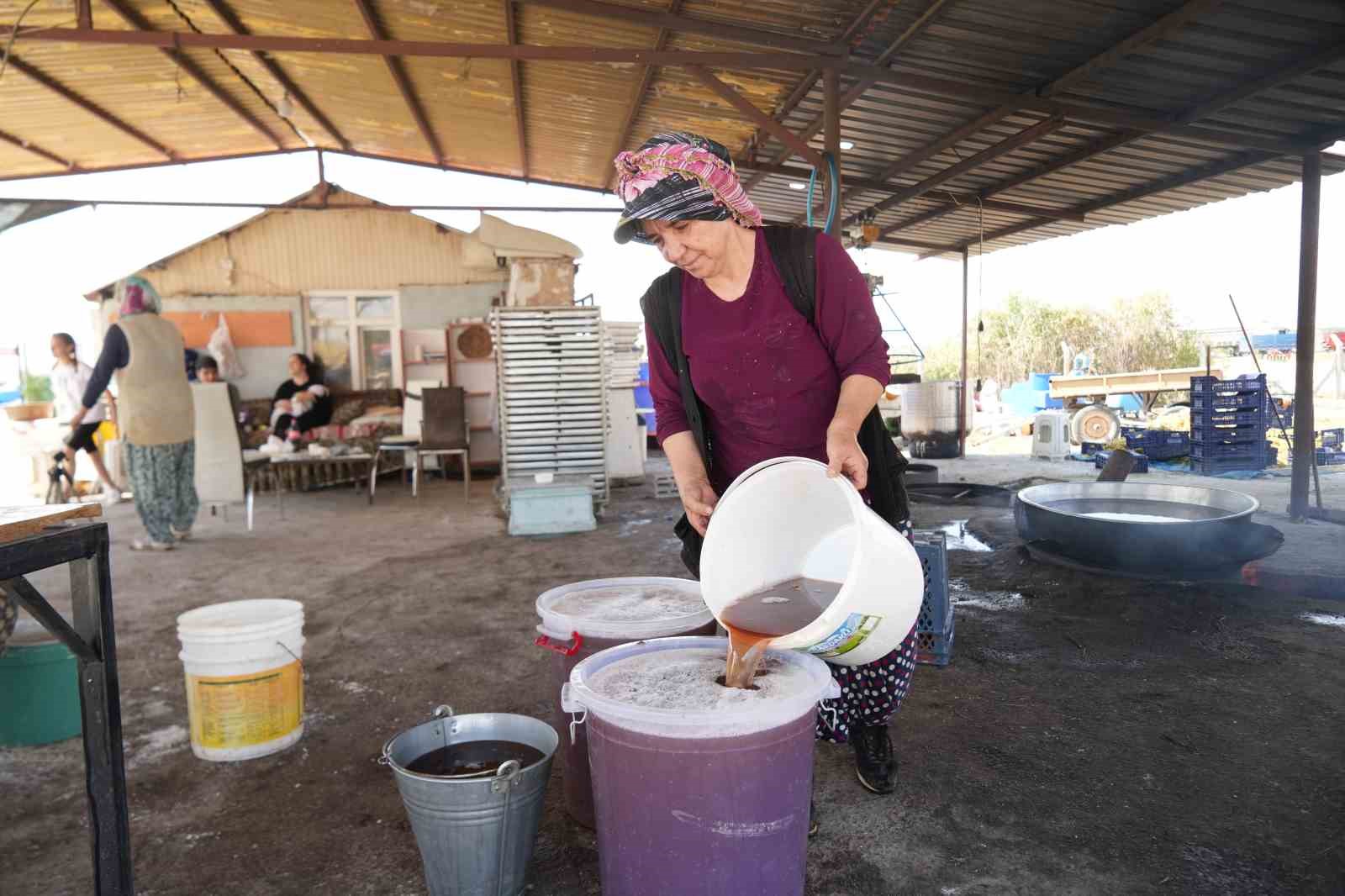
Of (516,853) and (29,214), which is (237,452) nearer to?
(29,214)

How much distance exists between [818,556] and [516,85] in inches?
264

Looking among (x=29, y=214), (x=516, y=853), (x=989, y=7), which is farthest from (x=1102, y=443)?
(x=29, y=214)

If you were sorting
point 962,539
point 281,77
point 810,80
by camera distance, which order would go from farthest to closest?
point 281,77 → point 810,80 → point 962,539

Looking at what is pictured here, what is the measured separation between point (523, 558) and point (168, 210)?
7.33 m

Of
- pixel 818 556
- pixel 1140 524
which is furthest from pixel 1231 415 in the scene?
pixel 818 556

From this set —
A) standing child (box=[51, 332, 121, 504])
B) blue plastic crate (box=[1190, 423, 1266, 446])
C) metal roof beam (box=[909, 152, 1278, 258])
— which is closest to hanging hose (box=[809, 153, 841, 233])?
metal roof beam (box=[909, 152, 1278, 258])

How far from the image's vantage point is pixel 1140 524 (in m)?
3.72

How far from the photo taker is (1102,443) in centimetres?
883

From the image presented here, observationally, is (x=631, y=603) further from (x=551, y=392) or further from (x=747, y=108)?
(x=551, y=392)

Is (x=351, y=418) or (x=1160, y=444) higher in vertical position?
(x=351, y=418)

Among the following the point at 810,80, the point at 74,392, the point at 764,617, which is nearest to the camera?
the point at 764,617

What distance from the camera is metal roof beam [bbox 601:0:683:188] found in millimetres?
5621

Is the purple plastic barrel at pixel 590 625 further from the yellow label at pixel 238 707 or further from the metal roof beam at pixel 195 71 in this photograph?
the metal roof beam at pixel 195 71

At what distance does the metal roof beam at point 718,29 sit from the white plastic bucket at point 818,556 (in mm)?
4359
